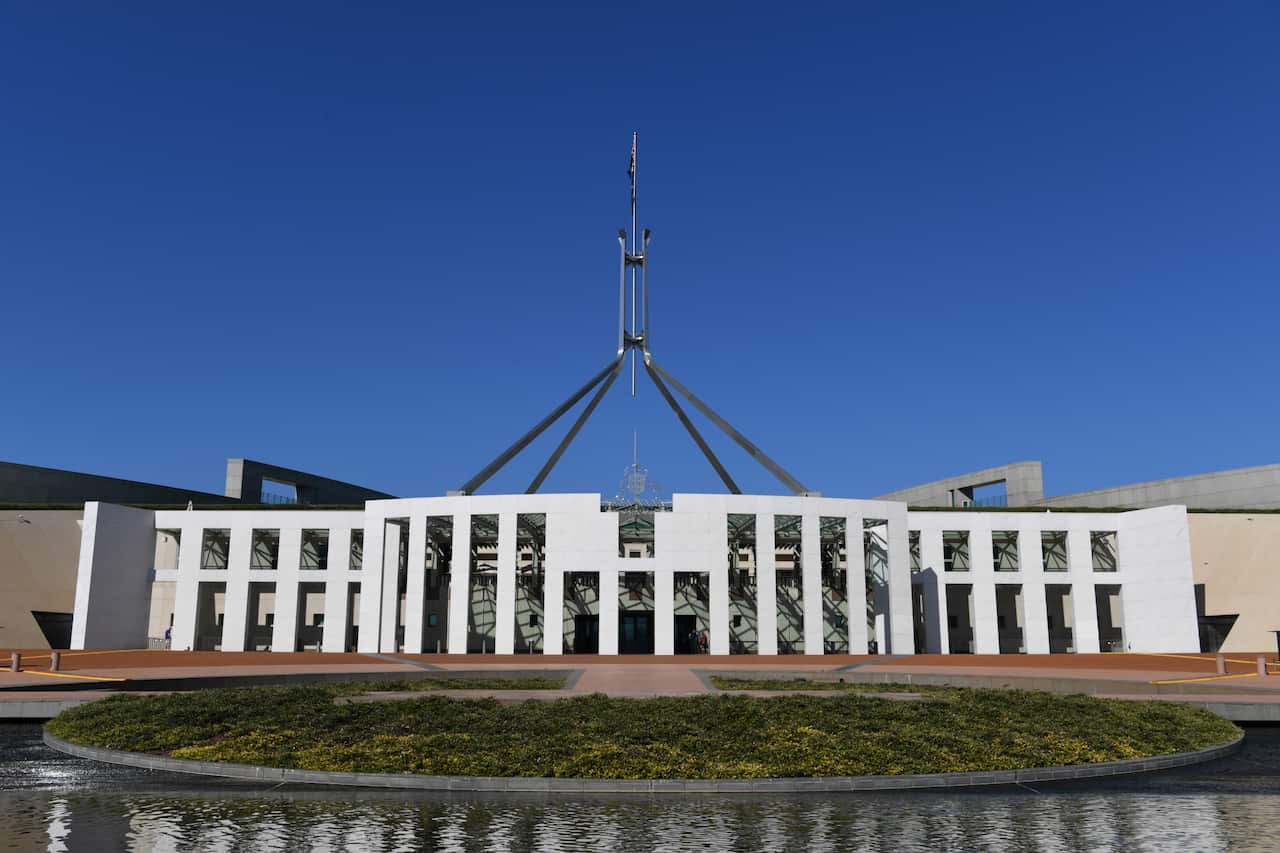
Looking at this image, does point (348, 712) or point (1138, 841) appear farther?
point (348, 712)

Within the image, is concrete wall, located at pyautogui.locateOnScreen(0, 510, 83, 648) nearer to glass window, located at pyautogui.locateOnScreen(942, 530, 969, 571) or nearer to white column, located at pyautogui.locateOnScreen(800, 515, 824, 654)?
white column, located at pyautogui.locateOnScreen(800, 515, 824, 654)

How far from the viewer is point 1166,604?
1647 inches

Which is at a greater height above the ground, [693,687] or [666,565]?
[666,565]

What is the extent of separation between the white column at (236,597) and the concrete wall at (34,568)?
9.33 meters

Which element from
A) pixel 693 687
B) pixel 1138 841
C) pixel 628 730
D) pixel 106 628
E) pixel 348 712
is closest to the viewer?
pixel 1138 841

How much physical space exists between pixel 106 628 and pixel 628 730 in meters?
36.3

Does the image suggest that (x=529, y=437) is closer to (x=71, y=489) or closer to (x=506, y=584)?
(x=506, y=584)

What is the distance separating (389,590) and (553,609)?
25.3ft

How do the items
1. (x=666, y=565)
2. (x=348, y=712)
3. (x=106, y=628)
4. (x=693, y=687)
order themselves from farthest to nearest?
(x=106, y=628), (x=666, y=565), (x=693, y=687), (x=348, y=712)

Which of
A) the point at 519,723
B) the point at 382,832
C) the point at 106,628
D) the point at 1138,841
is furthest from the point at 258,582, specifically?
the point at 1138,841

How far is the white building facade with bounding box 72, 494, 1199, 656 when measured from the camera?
125 feet

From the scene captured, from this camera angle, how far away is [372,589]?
134 feet

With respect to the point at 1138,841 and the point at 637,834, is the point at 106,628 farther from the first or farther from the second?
the point at 1138,841

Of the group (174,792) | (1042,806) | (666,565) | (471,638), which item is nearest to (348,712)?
(174,792)
